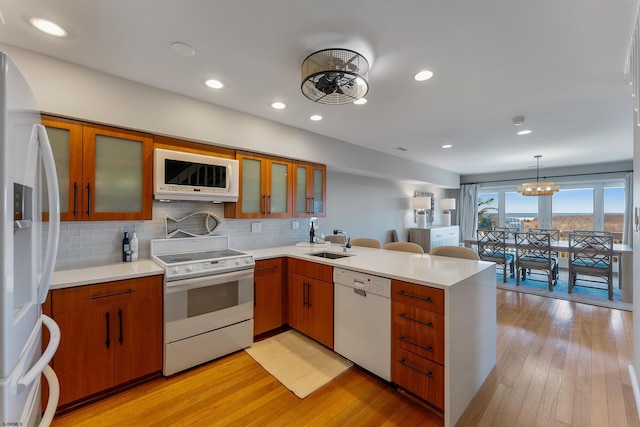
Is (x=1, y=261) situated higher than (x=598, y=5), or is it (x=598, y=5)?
(x=598, y=5)

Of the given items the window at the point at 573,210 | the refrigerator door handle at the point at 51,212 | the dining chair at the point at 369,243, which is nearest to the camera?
the refrigerator door handle at the point at 51,212

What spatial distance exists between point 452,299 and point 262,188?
7.39 ft

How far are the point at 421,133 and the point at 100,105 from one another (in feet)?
11.7

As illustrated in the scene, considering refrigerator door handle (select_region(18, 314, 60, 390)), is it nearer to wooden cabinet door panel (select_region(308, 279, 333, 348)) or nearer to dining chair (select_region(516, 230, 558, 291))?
wooden cabinet door panel (select_region(308, 279, 333, 348))

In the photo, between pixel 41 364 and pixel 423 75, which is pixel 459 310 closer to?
pixel 423 75

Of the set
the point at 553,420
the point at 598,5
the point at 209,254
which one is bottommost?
the point at 553,420

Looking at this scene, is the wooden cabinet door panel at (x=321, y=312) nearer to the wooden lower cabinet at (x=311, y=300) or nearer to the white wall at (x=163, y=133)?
the wooden lower cabinet at (x=311, y=300)

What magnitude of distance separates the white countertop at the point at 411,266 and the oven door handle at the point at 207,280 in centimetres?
23

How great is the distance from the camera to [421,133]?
12.2 ft

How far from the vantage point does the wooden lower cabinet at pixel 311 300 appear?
95.7 inches

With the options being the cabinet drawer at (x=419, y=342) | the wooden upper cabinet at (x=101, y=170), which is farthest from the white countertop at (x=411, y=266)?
the wooden upper cabinet at (x=101, y=170)

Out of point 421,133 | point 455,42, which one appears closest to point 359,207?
point 421,133

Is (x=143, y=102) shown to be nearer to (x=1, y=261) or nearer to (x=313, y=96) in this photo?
(x=313, y=96)

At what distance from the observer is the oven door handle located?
2.10 metres
